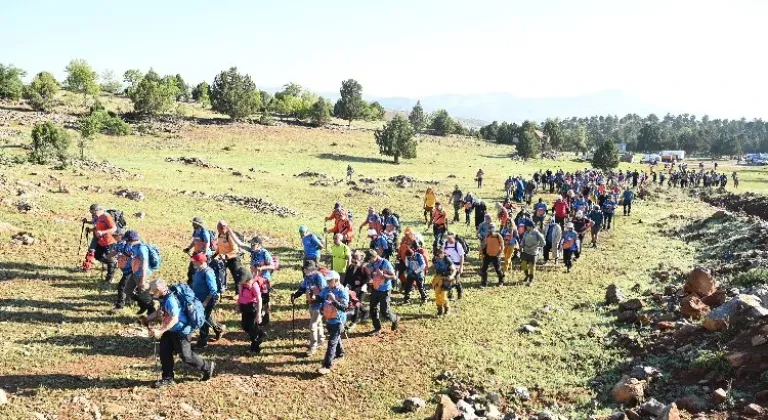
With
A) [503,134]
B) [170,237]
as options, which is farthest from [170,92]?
[170,237]

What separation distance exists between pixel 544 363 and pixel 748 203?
3569 cm

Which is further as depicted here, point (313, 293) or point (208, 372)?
point (313, 293)

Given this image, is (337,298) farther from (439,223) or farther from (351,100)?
(351,100)

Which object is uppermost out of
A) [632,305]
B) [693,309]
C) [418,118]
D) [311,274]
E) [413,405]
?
[418,118]

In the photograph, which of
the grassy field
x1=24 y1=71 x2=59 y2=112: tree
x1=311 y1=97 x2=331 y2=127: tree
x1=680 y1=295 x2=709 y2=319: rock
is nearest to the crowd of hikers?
the grassy field

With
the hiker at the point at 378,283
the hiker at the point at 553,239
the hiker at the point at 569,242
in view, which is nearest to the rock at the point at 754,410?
the hiker at the point at 378,283

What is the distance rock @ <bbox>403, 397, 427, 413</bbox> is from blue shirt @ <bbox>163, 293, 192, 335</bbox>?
4.06 m

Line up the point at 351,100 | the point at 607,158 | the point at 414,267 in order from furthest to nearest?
the point at 351,100
the point at 607,158
the point at 414,267

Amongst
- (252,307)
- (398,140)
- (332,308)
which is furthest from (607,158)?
→ (252,307)

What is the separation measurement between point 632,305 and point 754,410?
22.3ft

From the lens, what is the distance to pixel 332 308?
440 inches

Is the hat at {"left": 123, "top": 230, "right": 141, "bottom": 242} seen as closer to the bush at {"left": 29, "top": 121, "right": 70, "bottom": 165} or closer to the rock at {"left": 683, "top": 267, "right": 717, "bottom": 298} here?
the rock at {"left": 683, "top": 267, "right": 717, "bottom": 298}

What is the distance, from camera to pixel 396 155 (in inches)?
2596

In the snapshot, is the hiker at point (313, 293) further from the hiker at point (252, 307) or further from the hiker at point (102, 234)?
the hiker at point (102, 234)
